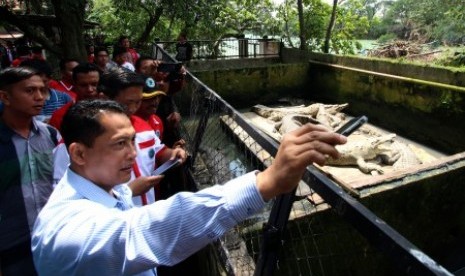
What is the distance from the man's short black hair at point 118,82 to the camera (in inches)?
88.7

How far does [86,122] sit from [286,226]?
0.82 m

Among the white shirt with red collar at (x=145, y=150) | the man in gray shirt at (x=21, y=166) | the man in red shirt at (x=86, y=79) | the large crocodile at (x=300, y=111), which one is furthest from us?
the large crocodile at (x=300, y=111)

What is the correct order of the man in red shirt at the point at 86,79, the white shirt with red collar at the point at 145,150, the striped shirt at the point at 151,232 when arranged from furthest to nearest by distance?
the man in red shirt at the point at 86,79 < the white shirt with red collar at the point at 145,150 < the striped shirt at the point at 151,232

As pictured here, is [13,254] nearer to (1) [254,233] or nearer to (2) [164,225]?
(2) [164,225]

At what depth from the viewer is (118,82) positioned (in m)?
2.26

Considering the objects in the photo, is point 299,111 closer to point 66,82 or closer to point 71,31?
point 71,31

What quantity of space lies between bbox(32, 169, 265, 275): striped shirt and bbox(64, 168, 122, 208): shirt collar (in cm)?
16

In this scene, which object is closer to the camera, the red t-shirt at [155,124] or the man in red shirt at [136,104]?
the man in red shirt at [136,104]

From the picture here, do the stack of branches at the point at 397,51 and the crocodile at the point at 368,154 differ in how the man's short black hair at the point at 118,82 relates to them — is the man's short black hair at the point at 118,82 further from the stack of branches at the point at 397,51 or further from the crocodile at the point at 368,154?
the stack of branches at the point at 397,51

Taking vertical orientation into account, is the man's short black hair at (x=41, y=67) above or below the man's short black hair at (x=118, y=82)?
above

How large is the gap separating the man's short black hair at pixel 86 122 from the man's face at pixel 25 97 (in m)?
0.98

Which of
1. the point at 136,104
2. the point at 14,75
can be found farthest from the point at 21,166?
the point at 136,104

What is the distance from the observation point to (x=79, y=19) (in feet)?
21.4

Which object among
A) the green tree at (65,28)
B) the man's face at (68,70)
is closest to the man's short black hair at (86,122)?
the man's face at (68,70)
